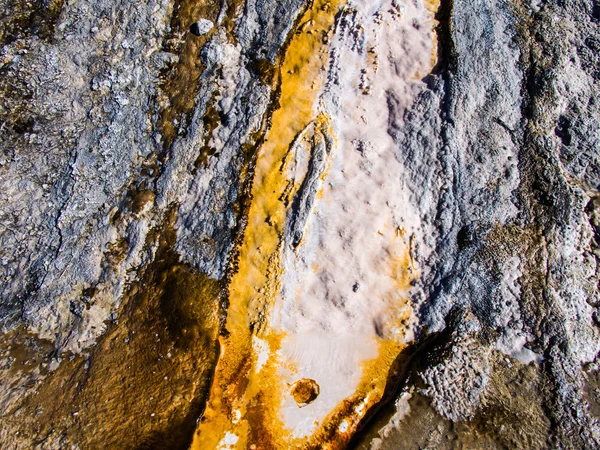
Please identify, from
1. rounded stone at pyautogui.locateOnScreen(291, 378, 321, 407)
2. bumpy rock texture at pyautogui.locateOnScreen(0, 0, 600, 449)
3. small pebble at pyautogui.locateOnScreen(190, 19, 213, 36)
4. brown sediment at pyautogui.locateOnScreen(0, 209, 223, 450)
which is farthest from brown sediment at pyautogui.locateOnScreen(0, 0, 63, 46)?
rounded stone at pyautogui.locateOnScreen(291, 378, 321, 407)

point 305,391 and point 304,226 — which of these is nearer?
point 305,391

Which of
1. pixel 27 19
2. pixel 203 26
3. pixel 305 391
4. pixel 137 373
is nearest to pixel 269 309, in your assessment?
pixel 305 391

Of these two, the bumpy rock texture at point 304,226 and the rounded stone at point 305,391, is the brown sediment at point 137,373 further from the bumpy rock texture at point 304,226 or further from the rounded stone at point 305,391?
the rounded stone at point 305,391

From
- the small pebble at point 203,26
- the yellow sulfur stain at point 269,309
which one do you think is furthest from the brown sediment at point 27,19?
the yellow sulfur stain at point 269,309

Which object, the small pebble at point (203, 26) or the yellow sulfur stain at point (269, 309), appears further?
the small pebble at point (203, 26)

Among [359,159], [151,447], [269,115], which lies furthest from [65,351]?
[359,159]

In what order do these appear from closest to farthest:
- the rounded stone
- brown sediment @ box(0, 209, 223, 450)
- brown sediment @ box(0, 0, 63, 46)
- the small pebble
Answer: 1. brown sediment @ box(0, 209, 223, 450)
2. the rounded stone
3. the small pebble
4. brown sediment @ box(0, 0, 63, 46)

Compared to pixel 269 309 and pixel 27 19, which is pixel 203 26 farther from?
pixel 269 309

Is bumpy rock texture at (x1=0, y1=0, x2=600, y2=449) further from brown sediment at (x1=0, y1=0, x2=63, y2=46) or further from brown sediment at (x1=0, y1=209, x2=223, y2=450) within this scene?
brown sediment at (x1=0, y1=0, x2=63, y2=46)
